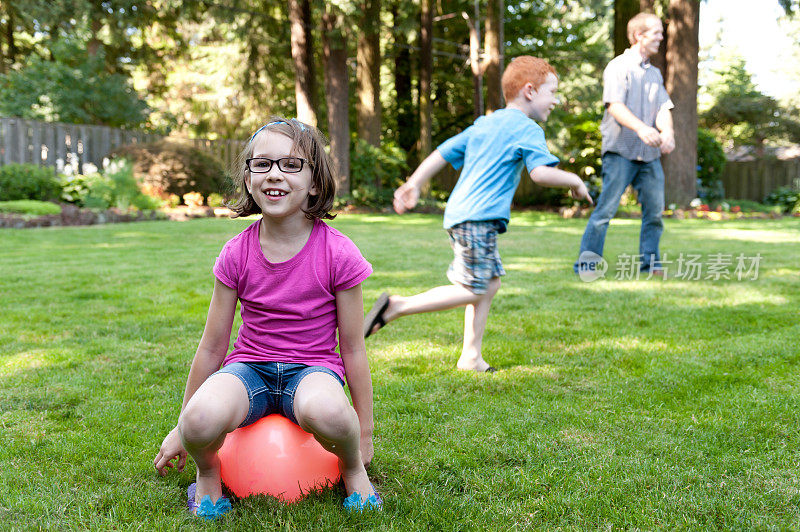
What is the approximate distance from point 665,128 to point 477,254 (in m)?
3.39

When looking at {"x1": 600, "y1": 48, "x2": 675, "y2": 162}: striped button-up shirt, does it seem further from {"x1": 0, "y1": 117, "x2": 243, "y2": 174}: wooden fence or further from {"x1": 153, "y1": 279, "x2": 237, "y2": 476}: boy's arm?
{"x1": 0, "y1": 117, "x2": 243, "y2": 174}: wooden fence

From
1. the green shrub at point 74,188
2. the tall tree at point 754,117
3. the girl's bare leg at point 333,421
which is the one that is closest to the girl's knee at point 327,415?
the girl's bare leg at point 333,421

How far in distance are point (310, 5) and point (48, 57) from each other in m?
12.8

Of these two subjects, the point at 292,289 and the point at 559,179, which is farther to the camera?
the point at 559,179

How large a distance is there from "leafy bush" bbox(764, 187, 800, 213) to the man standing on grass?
1316 cm

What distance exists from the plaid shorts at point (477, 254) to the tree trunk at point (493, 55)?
14.7 metres

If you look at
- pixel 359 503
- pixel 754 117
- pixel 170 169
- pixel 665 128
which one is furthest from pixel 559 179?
pixel 754 117

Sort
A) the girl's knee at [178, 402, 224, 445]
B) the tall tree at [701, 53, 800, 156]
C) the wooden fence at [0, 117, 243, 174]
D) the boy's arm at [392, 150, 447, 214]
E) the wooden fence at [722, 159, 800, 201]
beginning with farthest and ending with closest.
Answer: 1. the tall tree at [701, 53, 800, 156]
2. the wooden fence at [722, 159, 800, 201]
3. the wooden fence at [0, 117, 243, 174]
4. the boy's arm at [392, 150, 447, 214]
5. the girl's knee at [178, 402, 224, 445]

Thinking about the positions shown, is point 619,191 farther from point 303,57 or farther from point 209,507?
point 303,57

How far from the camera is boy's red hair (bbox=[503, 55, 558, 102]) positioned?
13.0ft

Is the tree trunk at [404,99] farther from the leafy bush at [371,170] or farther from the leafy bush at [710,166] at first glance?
the leafy bush at [710,166]

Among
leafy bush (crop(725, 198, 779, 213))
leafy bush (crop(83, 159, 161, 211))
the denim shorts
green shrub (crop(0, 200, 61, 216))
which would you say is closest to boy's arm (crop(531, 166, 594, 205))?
the denim shorts

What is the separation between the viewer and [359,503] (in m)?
2.32

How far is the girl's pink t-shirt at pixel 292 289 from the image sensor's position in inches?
97.7
